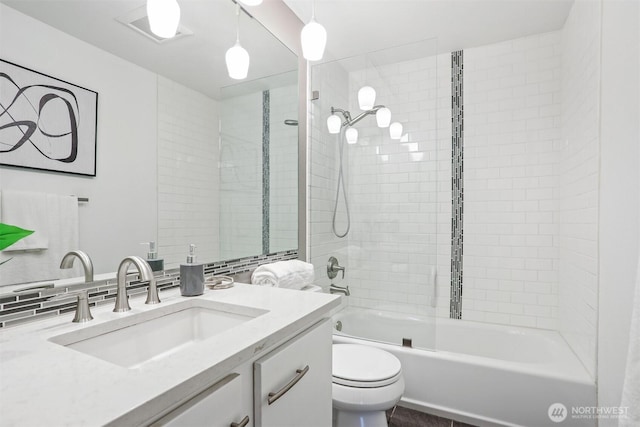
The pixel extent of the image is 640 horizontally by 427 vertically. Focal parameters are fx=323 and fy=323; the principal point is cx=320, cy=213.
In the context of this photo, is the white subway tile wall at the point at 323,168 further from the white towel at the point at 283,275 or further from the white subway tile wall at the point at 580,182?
the white subway tile wall at the point at 580,182

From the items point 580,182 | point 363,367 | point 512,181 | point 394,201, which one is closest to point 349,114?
point 394,201

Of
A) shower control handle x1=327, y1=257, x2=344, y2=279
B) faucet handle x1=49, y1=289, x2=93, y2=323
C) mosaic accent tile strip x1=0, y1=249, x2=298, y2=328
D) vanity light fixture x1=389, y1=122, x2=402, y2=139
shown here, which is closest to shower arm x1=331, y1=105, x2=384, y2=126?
vanity light fixture x1=389, y1=122, x2=402, y2=139

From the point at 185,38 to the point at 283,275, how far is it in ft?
3.81

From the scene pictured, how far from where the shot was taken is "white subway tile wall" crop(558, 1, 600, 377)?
5.57ft

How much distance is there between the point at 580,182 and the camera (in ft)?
6.28

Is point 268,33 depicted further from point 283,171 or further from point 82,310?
point 82,310

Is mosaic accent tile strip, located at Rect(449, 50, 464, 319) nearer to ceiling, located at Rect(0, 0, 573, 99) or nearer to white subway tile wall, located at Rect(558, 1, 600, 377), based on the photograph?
ceiling, located at Rect(0, 0, 573, 99)

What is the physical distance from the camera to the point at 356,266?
2430 mm

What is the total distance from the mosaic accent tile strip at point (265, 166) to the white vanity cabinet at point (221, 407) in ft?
3.95

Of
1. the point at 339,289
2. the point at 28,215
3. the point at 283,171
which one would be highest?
the point at 283,171

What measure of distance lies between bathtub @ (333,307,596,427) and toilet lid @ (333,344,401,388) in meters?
0.33

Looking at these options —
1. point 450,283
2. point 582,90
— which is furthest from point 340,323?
point 582,90

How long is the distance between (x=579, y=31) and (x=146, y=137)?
248 cm

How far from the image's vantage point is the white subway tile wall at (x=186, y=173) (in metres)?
1.29
